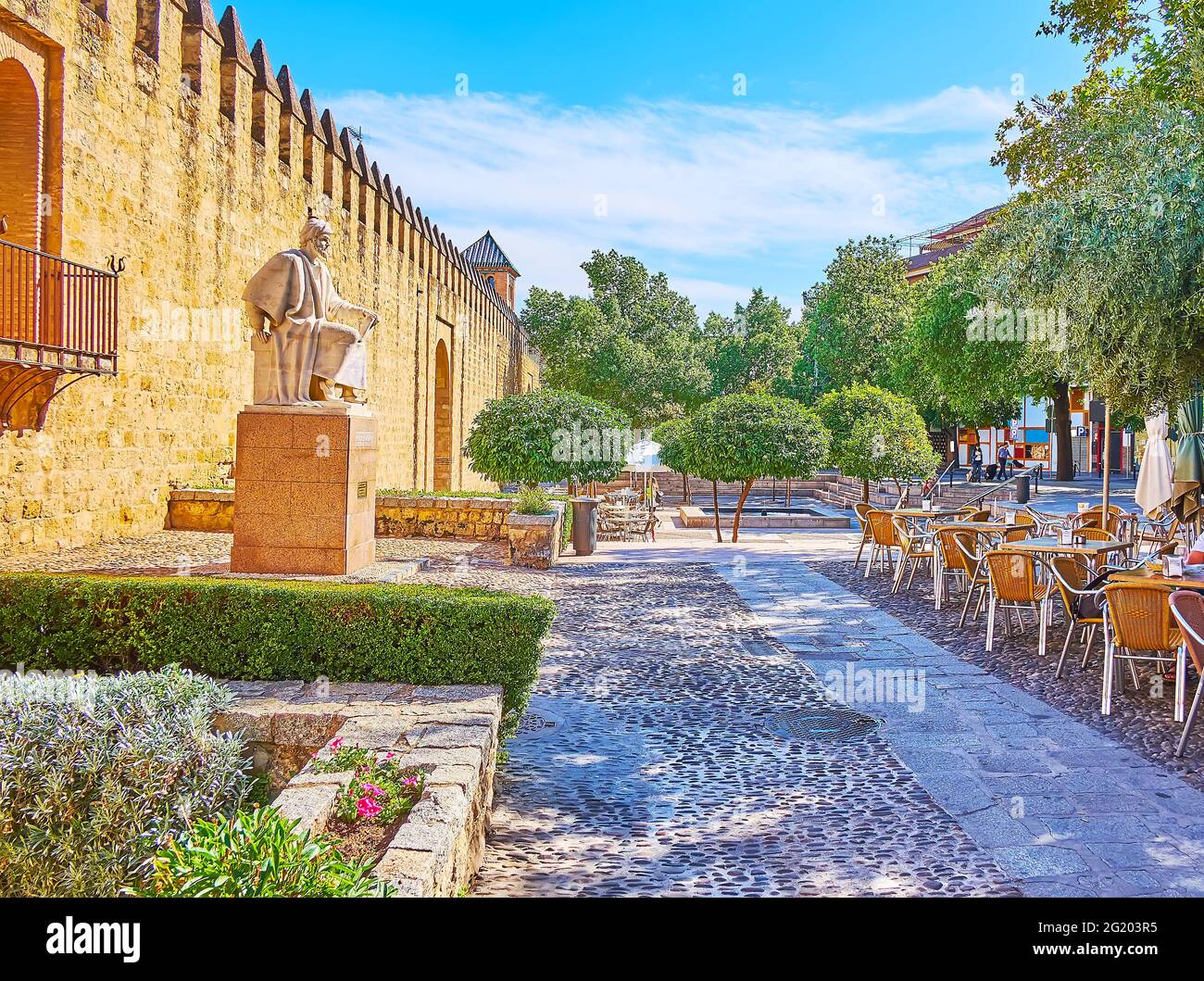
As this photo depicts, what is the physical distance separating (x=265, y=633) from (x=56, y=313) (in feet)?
16.1

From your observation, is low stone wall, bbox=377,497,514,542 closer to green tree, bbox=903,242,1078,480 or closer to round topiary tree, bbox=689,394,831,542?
round topiary tree, bbox=689,394,831,542

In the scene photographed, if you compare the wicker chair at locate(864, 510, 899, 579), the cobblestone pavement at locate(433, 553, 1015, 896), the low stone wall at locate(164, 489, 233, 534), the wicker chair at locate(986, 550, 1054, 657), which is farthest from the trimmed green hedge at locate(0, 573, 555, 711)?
the wicker chair at locate(864, 510, 899, 579)

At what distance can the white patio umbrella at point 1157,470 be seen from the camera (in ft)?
36.2

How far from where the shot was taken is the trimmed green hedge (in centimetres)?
483

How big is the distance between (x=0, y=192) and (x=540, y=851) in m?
7.73

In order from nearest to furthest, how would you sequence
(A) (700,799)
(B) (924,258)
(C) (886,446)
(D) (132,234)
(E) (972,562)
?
(A) (700,799) < (E) (972,562) < (D) (132,234) < (C) (886,446) < (B) (924,258)

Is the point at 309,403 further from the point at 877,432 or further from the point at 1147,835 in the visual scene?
the point at 877,432

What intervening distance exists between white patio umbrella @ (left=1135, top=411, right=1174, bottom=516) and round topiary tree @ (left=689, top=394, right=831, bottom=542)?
6.51 meters

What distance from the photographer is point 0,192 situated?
26.9ft

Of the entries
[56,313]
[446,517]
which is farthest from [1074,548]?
[56,313]

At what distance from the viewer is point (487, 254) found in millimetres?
48750

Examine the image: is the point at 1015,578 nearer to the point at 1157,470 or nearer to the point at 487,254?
the point at 1157,470

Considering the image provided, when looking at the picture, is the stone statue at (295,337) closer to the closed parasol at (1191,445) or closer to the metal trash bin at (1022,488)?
the closed parasol at (1191,445)
